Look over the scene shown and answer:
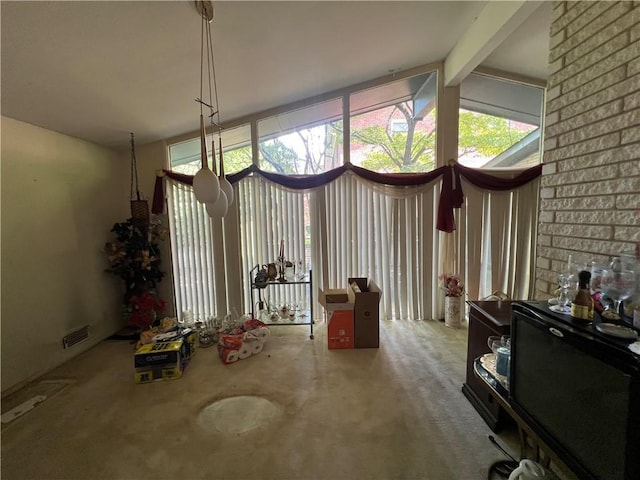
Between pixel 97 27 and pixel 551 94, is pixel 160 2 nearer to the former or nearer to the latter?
pixel 97 27

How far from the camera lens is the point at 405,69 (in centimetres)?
327

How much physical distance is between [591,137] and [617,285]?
0.88 meters

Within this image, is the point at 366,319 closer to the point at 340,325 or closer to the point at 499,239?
Answer: the point at 340,325

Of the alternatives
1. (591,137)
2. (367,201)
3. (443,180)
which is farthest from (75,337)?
(591,137)

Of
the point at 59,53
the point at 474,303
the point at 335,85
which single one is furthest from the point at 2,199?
the point at 474,303

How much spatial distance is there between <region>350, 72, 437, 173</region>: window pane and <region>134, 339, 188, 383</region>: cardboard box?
9.01 feet

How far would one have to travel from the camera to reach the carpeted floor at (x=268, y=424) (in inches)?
60.6

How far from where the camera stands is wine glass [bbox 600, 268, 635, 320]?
1.16 metres

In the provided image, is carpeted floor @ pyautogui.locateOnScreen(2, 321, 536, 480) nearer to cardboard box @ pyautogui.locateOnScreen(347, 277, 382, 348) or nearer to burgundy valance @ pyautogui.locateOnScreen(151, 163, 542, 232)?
cardboard box @ pyautogui.locateOnScreen(347, 277, 382, 348)

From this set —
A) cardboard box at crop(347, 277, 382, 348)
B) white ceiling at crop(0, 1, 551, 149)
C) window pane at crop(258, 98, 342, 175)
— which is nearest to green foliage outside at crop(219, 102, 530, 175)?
window pane at crop(258, 98, 342, 175)

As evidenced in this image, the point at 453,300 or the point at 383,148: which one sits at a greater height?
the point at 383,148

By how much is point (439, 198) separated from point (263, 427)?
9.52ft

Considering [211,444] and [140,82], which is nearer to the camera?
[211,444]

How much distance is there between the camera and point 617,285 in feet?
3.92
